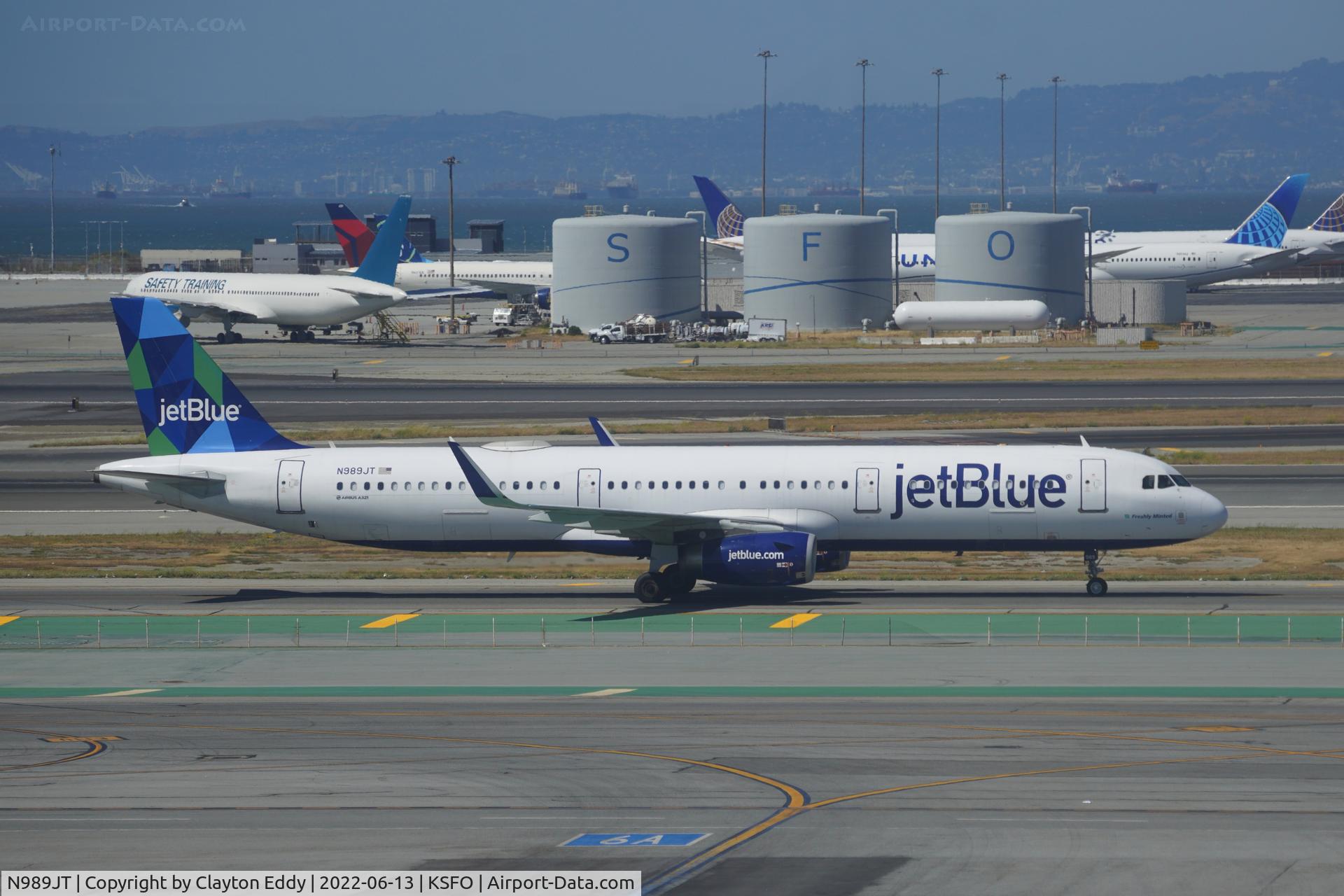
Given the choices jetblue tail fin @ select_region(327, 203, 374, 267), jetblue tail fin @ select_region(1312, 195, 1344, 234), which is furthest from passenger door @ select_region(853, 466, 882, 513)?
jetblue tail fin @ select_region(1312, 195, 1344, 234)

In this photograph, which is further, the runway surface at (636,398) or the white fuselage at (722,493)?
the runway surface at (636,398)

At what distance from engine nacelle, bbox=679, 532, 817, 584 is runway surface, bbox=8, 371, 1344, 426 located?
42648 millimetres

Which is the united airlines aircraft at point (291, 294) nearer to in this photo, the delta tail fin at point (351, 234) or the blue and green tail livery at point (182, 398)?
the delta tail fin at point (351, 234)

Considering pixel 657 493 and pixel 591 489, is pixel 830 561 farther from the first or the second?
pixel 591 489

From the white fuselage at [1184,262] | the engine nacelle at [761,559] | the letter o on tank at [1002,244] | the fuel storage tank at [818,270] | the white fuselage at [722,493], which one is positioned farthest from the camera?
the white fuselage at [1184,262]

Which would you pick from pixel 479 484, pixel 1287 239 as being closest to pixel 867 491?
pixel 479 484

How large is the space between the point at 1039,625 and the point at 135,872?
2626cm

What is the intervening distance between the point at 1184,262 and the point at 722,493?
134727 millimetres

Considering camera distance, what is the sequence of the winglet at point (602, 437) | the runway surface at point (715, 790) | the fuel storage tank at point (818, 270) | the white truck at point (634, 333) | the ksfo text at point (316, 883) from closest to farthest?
the ksfo text at point (316, 883) → the runway surface at point (715, 790) → the winglet at point (602, 437) → the white truck at point (634, 333) → the fuel storage tank at point (818, 270)

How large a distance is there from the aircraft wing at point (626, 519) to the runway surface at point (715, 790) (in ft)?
34.9

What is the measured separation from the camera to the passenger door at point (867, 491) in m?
47.4

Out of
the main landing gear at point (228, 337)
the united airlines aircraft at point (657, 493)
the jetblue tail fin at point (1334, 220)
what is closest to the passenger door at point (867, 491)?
the united airlines aircraft at point (657, 493)

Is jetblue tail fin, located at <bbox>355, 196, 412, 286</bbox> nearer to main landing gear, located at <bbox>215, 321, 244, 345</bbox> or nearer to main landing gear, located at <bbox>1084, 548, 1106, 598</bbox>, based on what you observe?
main landing gear, located at <bbox>215, 321, 244, 345</bbox>

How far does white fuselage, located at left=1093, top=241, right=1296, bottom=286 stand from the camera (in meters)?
169
